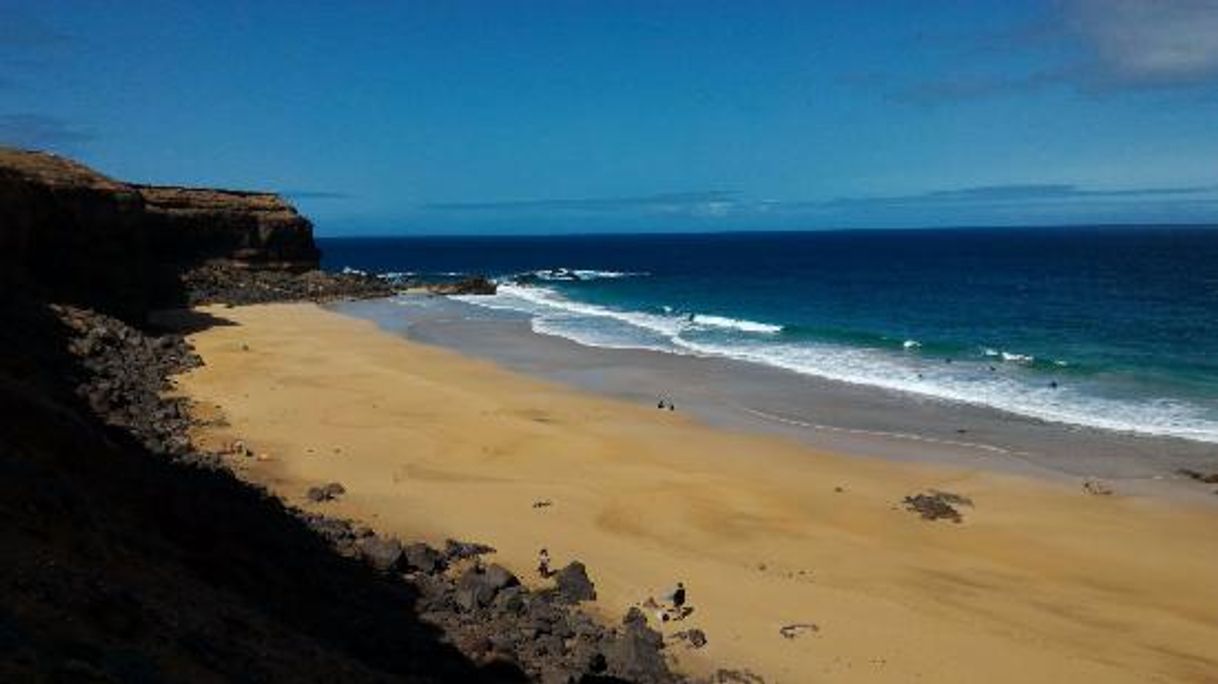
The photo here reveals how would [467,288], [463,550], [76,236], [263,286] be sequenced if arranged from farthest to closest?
[467,288] < [263,286] < [76,236] < [463,550]

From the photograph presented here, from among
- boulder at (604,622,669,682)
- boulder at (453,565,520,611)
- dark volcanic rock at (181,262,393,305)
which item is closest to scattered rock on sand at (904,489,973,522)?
boulder at (604,622,669,682)

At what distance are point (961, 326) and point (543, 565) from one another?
39.9m

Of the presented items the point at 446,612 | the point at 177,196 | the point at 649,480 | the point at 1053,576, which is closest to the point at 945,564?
the point at 1053,576

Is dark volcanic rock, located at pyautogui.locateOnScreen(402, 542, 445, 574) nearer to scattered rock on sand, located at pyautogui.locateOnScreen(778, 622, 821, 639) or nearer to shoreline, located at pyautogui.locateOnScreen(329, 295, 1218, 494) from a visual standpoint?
scattered rock on sand, located at pyautogui.locateOnScreen(778, 622, 821, 639)

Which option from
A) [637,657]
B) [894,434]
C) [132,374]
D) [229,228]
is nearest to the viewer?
[637,657]

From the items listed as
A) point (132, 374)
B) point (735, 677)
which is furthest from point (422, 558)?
point (132, 374)

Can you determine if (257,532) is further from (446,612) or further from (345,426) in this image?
(345,426)

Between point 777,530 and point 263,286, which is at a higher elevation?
point 263,286

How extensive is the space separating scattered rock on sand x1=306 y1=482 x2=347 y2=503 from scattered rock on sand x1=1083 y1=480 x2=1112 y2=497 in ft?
44.5

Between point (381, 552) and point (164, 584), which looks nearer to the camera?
point (164, 584)

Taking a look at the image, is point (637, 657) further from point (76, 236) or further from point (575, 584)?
point (76, 236)

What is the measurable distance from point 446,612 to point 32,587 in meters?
5.51

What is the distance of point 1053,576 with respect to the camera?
47.8 ft

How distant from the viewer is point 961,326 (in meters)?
49.1
